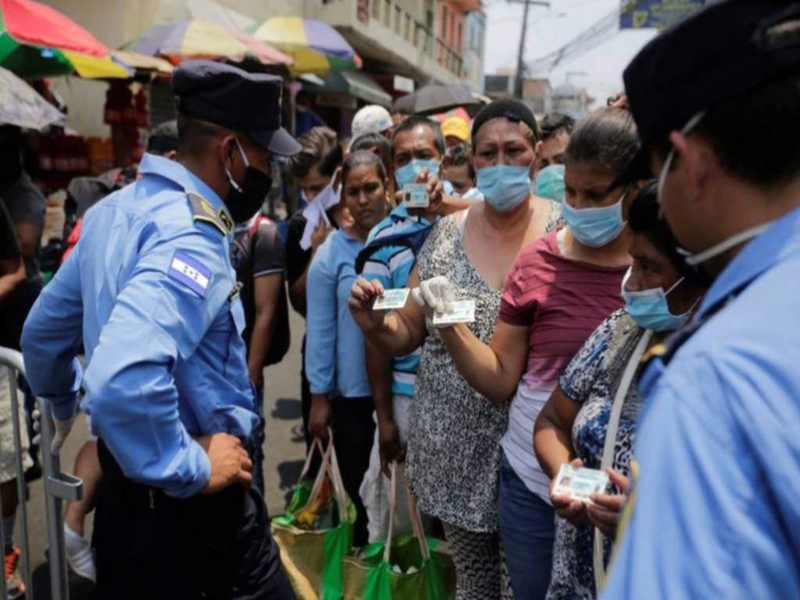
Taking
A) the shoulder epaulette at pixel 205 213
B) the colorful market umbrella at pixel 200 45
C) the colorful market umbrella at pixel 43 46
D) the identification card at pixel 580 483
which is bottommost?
the identification card at pixel 580 483

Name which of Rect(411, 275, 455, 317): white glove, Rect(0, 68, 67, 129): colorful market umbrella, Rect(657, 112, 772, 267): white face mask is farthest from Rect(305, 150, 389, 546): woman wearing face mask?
Rect(657, 112, 772, 267): white face mask

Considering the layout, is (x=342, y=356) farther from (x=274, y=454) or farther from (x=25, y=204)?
(x=274, y=454)

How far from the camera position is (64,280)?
2070mm

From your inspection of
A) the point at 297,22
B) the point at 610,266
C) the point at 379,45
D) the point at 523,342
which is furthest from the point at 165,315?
the point at 379,45

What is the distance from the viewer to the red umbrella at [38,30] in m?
5.26

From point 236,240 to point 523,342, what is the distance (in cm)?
170

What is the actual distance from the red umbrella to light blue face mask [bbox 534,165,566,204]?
3.66 m

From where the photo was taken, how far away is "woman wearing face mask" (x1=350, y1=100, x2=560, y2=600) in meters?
2.55

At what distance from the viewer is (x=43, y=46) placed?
547 cm

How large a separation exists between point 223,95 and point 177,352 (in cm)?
75

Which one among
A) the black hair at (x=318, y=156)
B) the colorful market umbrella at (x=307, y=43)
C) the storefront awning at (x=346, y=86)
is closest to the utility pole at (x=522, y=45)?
the storefront awning at (x=346, y=86)

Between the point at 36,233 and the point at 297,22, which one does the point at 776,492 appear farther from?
the point at 297,22

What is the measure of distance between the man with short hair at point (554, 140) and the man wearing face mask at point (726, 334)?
3631 mm

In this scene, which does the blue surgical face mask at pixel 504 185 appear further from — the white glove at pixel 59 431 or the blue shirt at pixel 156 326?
the white glove at pixel 59 431
